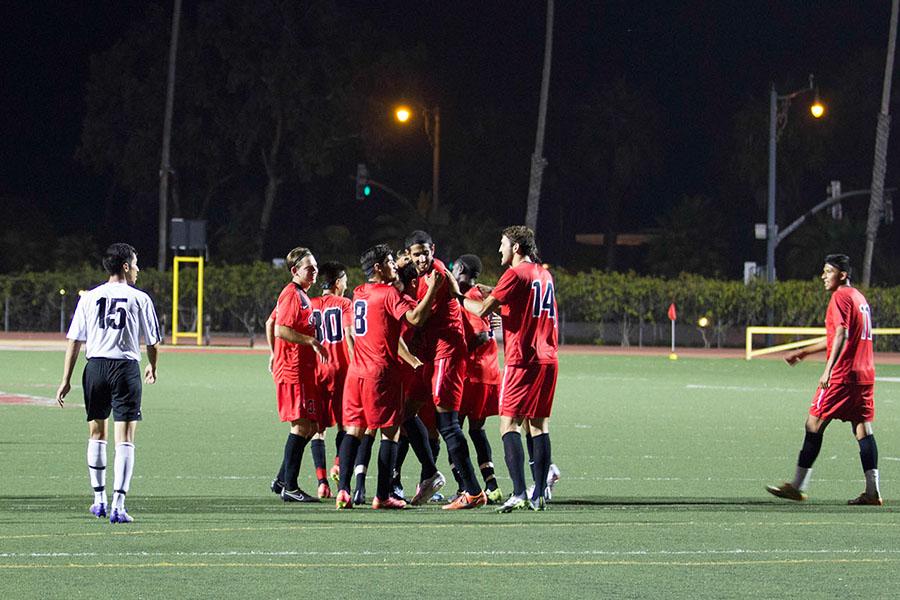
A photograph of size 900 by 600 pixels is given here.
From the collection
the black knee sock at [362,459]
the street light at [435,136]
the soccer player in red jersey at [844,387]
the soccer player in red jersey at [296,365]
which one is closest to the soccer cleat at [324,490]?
the soccer player in red jersey at [296,365]

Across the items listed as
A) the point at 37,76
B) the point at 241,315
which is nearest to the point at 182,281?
the point at 241,315

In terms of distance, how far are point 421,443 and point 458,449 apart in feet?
1.22

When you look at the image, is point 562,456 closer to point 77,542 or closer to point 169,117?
point 77,542

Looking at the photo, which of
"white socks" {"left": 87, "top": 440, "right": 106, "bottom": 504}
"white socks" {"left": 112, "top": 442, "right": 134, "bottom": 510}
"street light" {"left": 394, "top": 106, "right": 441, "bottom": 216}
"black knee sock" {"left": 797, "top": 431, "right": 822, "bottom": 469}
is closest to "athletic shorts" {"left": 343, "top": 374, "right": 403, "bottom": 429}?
"white socks" {"left": 112, "top": 442, "right": 134, "bottom": 510}

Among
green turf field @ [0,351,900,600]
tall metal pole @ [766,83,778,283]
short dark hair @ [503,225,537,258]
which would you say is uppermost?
tall metal pole @ [766,83,778,283]

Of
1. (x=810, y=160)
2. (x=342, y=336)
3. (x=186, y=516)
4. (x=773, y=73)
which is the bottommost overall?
(x=186, y=516)

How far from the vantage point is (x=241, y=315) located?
56969 mm

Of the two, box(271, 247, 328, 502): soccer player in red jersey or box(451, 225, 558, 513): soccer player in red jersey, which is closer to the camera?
box(451, 225, 558, 513): soccer player in red jersey

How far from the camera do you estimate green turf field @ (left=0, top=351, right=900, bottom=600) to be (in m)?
8.60

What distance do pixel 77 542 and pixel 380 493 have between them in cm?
267

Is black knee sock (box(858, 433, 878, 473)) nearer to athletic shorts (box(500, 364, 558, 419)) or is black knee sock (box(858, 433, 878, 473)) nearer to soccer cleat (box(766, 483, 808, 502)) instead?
soccer cleat (box(766, 483, 808, 502))

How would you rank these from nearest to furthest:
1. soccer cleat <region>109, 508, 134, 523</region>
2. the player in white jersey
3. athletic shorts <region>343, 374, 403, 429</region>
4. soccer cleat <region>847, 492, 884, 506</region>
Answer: soccer cleat <region>109, 508, 134, 523</region> < the player in white jersey < athletic shorts <region>343, 374, 403, 429</region> < soccer cleat <region>847, 492, 884, 506</region>

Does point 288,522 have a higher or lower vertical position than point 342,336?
lower

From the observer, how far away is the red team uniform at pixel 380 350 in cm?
1181
